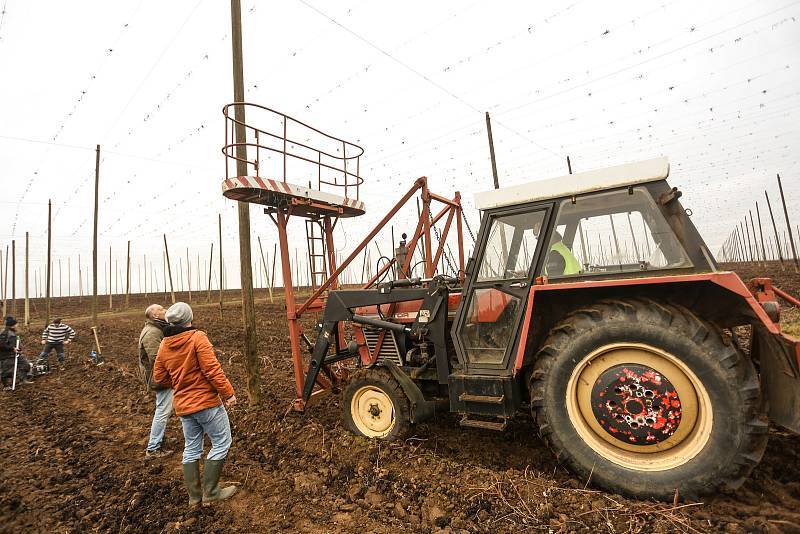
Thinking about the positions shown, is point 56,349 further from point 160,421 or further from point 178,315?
point 178,315

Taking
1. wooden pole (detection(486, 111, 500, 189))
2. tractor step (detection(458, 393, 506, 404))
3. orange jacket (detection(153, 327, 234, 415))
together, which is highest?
wooden pole (detection(486, 111, 500, 189))

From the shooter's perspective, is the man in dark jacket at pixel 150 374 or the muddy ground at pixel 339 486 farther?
the man in dark jacket at pixel 150 374

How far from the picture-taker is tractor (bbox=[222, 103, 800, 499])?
2.69 m

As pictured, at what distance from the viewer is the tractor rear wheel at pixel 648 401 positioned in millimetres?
2602

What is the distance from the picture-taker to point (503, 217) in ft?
12.6

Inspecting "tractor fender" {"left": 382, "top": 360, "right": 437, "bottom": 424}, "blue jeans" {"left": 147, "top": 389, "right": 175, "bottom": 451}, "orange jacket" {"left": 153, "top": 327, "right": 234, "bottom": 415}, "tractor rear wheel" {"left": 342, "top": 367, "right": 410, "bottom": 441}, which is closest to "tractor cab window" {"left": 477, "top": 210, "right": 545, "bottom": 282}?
"tractor fender" {"left": 382, "top": 360, "right": 437, "bottom": 424}

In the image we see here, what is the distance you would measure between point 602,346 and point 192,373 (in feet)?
11.3

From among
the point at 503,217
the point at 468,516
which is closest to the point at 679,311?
the point at 503,217

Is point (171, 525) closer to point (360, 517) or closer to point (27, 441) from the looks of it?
point (360, 517)

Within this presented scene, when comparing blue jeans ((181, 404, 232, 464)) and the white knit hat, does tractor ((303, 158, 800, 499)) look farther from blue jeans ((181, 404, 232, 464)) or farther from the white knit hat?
the white knit hat

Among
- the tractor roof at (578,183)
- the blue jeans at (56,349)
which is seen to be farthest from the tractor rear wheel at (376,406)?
the blue jeans at (56,349)

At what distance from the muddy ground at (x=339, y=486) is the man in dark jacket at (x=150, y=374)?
26 cm

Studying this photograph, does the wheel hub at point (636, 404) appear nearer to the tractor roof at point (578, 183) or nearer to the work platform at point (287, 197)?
the tractor roof at point (578, 183)

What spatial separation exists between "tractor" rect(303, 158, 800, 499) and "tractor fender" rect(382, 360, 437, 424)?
0.06 ft
